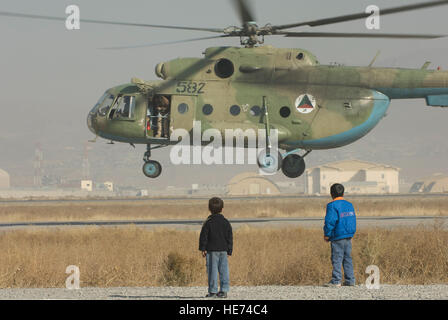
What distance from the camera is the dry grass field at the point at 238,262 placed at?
635 inches

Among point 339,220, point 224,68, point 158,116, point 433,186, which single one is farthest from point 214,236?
point 433,186

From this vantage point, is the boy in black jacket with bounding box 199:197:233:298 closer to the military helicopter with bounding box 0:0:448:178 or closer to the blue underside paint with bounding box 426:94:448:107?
the military helicopter with bounding box 0:0:448:178

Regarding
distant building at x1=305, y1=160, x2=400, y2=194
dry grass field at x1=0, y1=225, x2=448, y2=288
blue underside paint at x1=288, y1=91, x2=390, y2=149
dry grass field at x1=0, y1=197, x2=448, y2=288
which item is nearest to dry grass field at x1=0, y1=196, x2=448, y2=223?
blue underside paint at x1=288, y1=91, x2=390, y2=149

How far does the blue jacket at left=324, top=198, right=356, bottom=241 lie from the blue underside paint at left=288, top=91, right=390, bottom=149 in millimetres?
15491

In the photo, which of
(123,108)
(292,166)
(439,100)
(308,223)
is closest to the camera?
(439,100)

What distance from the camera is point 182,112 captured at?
2706 cm

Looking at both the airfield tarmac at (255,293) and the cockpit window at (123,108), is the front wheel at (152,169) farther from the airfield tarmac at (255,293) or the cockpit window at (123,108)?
the airfield tarmac at (255,293)

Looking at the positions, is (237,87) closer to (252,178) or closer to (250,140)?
(250,140)

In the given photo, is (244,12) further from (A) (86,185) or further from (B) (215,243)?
(A) (86,185)

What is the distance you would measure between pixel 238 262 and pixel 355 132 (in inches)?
425

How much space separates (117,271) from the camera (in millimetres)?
16453

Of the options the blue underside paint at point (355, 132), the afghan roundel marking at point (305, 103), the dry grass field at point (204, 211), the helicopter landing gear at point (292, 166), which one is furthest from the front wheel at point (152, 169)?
the dry grass field at point (204, 211)

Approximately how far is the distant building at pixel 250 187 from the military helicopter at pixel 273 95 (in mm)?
137563
